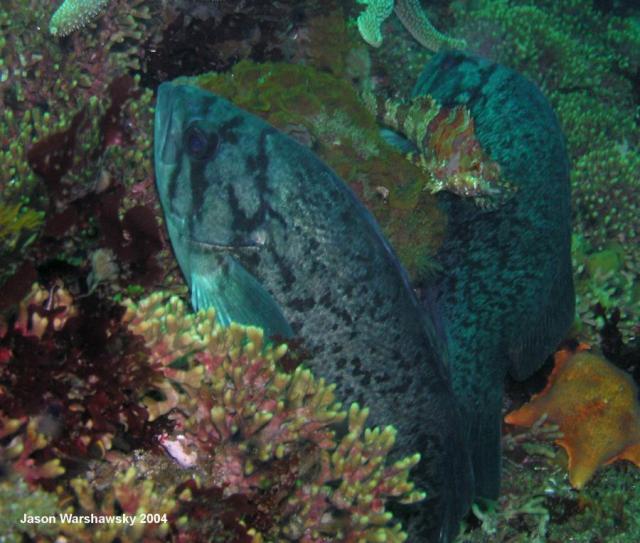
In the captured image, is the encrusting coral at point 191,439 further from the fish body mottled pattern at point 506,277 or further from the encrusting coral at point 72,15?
the encrusting coral at point 72,15

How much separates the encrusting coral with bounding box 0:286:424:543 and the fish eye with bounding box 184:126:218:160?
93 cm

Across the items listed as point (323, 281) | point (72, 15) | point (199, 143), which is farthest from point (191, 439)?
point (72, 15)

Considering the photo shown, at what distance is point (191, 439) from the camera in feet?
8.11

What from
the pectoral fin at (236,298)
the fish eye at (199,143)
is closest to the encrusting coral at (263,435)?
the pectoral fin at (236,298)

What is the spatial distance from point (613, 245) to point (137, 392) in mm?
5125

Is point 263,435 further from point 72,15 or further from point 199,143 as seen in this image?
point 72,15

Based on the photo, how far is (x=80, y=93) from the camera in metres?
4.31

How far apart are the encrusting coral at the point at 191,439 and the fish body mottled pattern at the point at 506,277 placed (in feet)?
3.84

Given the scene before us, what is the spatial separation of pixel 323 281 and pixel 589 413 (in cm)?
266

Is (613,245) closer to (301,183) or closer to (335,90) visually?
(335,90)

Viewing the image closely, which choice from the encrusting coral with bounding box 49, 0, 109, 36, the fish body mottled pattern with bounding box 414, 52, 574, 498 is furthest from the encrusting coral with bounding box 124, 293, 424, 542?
the encrusting coral with bounding box 49, 0, 109, 36

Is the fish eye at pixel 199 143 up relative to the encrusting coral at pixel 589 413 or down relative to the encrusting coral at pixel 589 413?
up

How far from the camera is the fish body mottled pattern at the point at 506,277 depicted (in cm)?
362

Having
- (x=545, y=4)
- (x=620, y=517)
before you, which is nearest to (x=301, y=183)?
(x=620, y=517)
